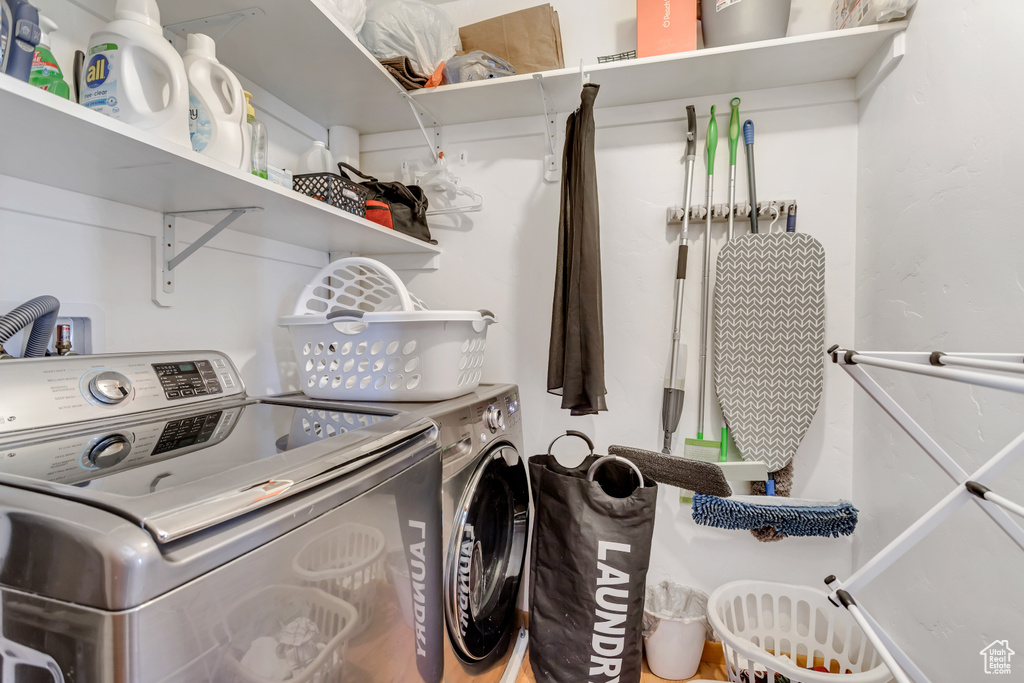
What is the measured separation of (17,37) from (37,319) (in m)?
0.47

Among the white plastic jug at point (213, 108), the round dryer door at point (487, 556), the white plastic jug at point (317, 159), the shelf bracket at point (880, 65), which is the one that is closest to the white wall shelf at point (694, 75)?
the shelf bracket at point (880, 65)

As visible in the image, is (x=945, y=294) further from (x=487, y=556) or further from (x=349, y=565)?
(x=349, y=565)

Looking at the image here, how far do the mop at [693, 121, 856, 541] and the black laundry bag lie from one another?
1.67 feet

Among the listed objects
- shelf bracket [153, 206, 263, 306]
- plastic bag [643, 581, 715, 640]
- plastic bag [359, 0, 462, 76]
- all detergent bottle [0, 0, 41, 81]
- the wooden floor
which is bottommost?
the wooden floor

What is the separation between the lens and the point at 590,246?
4.63ft

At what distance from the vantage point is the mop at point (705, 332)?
1573 millimetres

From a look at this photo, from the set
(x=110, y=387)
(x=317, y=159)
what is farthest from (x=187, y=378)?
(x=317, y=159)

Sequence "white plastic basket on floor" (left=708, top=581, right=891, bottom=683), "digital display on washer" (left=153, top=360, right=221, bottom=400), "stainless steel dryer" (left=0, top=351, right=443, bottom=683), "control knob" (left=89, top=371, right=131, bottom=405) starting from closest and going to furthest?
"stainless steel dryer" (left=0, top=351, right=443, bottom=683), "control knob" (left=89, top=371, right=131, bottom=405), "digital display on washer" (left=153, top=360, right=221, bottom=400), "white plastic basket on floor" (left=708, top=581, right=891, bottom=683)

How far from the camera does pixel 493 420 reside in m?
1.25

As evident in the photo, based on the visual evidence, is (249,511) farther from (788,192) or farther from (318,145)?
(788,192)

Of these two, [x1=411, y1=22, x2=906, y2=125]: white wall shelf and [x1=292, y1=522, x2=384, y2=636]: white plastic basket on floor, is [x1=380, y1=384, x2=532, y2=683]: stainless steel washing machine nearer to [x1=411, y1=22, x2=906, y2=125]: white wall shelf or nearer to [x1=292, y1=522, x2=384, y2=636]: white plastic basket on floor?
[x1=292, y1=522, x2=384, y2=636]: white plastic basket on floor

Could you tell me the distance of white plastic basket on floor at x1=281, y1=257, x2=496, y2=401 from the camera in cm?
119

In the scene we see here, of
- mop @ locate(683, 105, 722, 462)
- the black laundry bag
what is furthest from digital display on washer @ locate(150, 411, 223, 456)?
Answer: mop @ locate(683, 105, 722, 462)

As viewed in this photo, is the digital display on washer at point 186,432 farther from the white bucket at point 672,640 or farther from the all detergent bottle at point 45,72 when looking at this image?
the white bucket at point 672,640
